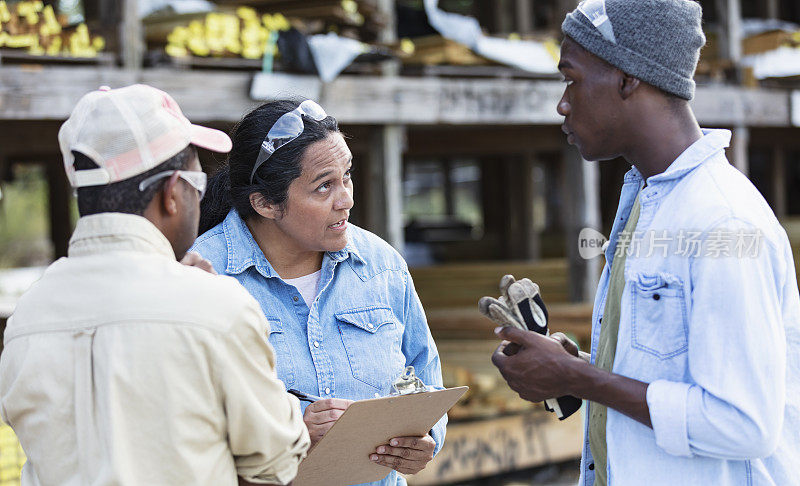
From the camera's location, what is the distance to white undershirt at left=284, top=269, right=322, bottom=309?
8.03ft

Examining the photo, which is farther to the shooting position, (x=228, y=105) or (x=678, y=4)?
(x=228, y=105)

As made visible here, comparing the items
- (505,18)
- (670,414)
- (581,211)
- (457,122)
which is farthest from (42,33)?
(505,18)

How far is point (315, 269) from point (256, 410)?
950mm

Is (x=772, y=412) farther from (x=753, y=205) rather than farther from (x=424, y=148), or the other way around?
(x=424, y=148)

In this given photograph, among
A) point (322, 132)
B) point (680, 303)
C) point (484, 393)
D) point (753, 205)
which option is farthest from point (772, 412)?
point (484, 393)

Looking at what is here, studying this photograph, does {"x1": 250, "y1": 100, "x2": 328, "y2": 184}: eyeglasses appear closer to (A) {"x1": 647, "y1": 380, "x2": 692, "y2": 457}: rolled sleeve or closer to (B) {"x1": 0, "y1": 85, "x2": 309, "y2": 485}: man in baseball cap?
(B) {"x1": 0, "y1": 85, "x2": 309, "y2": 485}: man in baseball cap

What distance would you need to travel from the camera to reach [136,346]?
155cm

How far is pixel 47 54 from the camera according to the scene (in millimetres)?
5340

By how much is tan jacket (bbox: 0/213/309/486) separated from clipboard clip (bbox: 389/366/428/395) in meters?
0.66

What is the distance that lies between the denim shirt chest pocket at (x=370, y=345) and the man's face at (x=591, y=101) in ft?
2.58

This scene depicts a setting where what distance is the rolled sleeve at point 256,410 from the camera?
1578mm

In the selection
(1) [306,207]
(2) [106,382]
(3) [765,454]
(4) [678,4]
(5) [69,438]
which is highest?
(4) [678,4]

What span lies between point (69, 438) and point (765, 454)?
127 centimetres

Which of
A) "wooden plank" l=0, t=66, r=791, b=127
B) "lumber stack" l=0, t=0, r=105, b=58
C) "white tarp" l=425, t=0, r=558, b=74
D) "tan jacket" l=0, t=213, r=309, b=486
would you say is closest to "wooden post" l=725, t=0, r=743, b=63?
"wooden plank" l=0, t=66, r=791, b=127
